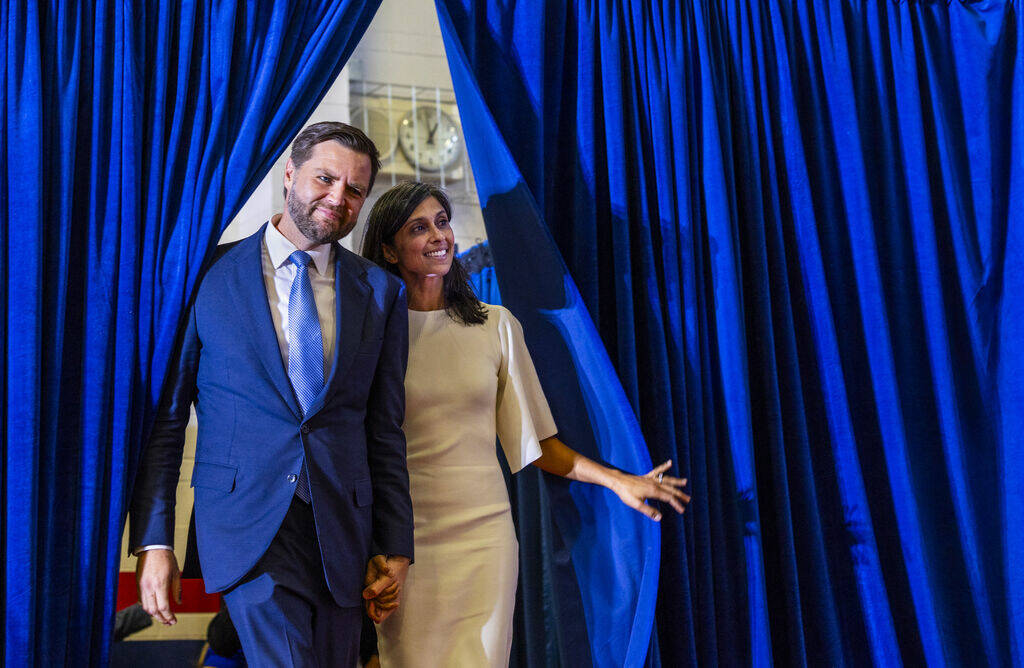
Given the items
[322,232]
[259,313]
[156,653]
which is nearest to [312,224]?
[322,232]

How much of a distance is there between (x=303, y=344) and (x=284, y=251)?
22cm

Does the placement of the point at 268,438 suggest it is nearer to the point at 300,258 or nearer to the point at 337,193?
the point at 300,258

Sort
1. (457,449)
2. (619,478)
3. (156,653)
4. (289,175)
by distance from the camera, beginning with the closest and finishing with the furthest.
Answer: (289,175) < (457,449) < (619,478) < (156,653)

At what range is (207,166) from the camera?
242 centimetres

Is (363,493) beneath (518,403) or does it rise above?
beneath

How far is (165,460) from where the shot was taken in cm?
188

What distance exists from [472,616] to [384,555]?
33 centimetres

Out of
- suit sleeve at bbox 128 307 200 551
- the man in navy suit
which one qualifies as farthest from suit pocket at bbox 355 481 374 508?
suit sleeve at bbox 128 307 200 551

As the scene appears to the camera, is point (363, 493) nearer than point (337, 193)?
Yes

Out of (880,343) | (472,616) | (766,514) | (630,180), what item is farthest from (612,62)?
(472,616)

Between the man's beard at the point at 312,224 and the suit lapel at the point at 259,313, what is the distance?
0.10 meters

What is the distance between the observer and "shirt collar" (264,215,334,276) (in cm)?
197

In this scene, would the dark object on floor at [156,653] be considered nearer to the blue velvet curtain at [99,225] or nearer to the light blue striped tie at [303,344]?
the blue velvet curtain at [99,225]

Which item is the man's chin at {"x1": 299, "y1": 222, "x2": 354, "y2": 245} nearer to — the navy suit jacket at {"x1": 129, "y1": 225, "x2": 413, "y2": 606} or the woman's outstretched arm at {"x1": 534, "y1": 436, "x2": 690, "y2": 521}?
the navy suit jacket at {"x1": 129, "y1": 225, "x2": 413, "y2": 606}
